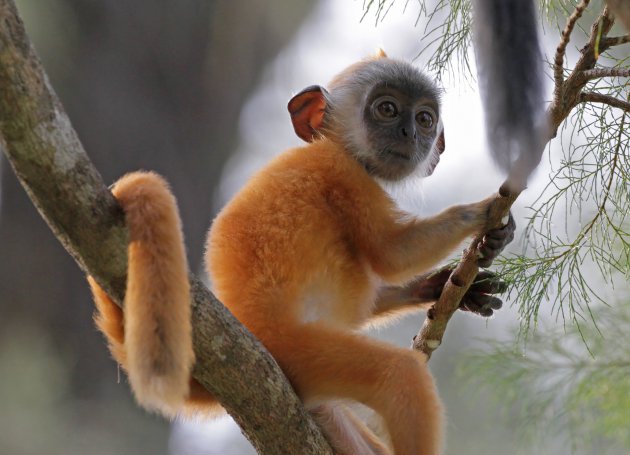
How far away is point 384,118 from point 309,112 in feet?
1.25

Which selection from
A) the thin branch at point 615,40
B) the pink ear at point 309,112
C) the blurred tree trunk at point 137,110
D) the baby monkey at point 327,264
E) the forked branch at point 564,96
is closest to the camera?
the baby monkey at point 327,264

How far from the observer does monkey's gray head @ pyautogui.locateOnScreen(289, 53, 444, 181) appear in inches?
166

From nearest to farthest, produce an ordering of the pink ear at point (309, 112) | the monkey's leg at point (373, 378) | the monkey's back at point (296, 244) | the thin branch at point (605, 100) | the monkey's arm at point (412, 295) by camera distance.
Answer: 1. the thin branch at point (605, 100)
2. the monkey's leg at point (373, 378)
3. the monkey's back at point (296, 244)
4. the monkey's arm at point (412, 295)
5. the pink ear at point (309, 112)

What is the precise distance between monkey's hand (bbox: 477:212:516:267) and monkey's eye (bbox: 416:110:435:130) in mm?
1137

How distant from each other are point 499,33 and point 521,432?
10.5 feet

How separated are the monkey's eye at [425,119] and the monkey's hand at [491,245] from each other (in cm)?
114

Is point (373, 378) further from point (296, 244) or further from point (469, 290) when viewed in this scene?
point (469, 290)

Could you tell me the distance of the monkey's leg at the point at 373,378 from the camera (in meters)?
2.99

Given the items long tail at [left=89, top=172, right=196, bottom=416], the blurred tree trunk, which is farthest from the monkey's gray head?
the blurred tree trunk

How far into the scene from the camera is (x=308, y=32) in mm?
11195

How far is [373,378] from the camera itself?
3.02 meters

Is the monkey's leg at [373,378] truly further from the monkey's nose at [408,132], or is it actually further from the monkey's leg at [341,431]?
the monkey's nose at [408,132]

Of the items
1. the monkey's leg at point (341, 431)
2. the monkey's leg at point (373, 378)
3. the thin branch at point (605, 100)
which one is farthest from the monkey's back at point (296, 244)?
the thin branch at point (605, 100)

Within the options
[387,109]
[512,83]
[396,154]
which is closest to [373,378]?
[512,83]
